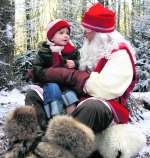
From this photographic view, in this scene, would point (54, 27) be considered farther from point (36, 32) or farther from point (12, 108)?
point (36, 32)

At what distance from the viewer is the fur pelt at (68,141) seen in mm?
4473

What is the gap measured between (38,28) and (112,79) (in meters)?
18.5

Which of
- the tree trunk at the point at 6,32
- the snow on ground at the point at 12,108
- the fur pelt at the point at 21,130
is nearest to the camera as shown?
the fur pelt at the point at 21,130

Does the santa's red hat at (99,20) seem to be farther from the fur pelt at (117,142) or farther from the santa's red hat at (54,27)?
the fur pelt at (117,142)

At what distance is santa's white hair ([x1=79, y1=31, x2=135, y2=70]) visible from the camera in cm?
500

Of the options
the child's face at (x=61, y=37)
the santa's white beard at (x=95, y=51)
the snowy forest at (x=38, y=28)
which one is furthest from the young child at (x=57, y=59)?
the snowy forest at (x=38, y=28)

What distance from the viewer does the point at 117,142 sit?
4754 mm

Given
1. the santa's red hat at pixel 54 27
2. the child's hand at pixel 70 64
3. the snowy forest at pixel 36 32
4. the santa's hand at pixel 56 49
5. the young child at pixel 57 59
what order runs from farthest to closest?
the snowy forest at pixel 36 32
the santa's red hat at pixel 54 27
the santa's hand at pixel 56 49
the child's hand at pixel 70 64
the young child at pixel 57 59

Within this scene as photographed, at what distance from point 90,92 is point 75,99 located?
16cm

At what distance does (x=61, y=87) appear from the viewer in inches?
202

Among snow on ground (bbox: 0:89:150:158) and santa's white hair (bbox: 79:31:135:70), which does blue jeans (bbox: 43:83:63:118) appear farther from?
snow on ground (bbox: 0:89:150:158)

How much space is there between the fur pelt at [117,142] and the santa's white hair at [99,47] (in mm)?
662

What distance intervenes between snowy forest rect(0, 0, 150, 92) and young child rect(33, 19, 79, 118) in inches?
502

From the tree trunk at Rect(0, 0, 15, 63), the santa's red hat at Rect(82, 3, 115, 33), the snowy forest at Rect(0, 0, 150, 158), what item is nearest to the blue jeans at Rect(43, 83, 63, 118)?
the santa's red hat at Rect(82, 3, 115, 33)
